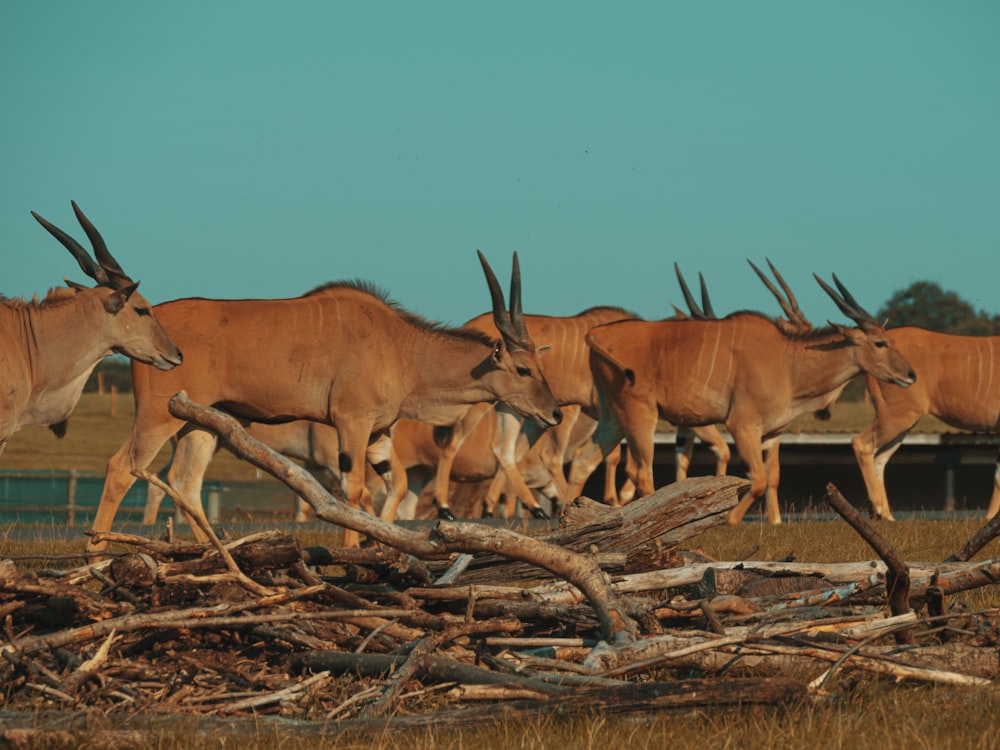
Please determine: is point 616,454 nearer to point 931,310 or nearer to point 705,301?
point 705,301

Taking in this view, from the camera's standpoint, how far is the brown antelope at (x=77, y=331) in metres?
11.7

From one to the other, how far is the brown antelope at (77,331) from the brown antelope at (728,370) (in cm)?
588

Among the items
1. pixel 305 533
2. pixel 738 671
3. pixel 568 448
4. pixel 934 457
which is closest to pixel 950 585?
pixel 738 671

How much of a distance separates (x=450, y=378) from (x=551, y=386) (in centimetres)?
492

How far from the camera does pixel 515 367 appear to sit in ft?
46.8

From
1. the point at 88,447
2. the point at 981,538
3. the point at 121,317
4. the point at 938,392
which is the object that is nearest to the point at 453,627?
the point at 981,538

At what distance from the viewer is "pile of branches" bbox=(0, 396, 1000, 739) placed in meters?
5.18

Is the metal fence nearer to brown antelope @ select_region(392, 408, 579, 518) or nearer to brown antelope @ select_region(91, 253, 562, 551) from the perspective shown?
brown antelope @ select_region(392, 408, 579, 518)

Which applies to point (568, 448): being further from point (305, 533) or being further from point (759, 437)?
point (305, 533)

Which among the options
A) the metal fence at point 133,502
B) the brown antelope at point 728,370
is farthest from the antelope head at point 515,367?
the metal fence at point 133,502

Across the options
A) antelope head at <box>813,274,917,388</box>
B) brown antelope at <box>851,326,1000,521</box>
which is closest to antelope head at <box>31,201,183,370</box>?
antelope head at <box>813,274,917,388</box>

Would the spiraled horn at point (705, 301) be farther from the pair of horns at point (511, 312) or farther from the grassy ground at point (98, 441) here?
the grassy ground at point (98, 441)

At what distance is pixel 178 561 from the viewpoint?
6379mm

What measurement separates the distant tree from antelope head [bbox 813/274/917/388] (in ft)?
207
